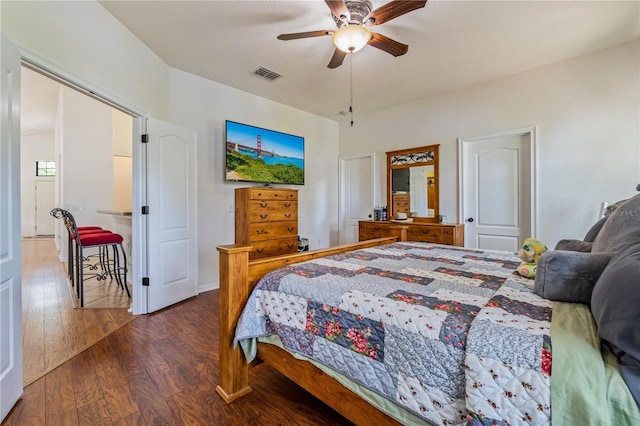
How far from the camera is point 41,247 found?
6.76 m

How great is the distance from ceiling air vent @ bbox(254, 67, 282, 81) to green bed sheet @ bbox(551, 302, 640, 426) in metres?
3.61

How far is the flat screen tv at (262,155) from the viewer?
3.89 meters

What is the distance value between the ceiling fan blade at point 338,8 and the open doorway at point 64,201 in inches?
121

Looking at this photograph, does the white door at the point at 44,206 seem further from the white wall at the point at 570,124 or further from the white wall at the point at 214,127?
the white wall at the point at 570,124

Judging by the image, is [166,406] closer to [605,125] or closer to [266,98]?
[266,98]

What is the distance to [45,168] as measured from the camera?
28.9 ft

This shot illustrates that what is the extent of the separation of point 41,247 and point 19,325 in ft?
23.2

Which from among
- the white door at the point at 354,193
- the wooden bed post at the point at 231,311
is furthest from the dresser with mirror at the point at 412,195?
the wooden bed post at the point at 231,311

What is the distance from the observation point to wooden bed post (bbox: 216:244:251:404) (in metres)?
1.56

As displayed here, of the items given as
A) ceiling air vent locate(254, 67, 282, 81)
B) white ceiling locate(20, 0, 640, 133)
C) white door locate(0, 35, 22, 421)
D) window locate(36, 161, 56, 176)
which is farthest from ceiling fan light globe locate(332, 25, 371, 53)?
window locate(36, 161, 56, 176)

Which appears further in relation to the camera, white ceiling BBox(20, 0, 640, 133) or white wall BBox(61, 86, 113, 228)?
white wall BBox(61, 86, 113, 228)

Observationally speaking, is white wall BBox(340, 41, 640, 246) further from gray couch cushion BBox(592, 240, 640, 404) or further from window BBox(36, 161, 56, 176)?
window BBox(36, 161, 56, 176)

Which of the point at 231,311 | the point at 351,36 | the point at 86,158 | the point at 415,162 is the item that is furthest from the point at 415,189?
the point at 86,158

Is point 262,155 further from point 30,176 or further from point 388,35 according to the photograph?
point 30,176
